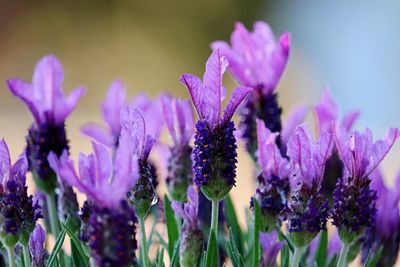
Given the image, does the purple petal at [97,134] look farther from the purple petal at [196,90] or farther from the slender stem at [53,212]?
Answer: the purple petal at [196,90]

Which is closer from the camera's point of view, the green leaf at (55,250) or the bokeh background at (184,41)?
the green leaf at (55,250)

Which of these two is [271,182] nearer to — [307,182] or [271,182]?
[271,182]

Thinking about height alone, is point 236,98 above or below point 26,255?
Result: above

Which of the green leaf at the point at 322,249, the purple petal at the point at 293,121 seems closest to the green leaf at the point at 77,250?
the green leaf at the point at 322,249

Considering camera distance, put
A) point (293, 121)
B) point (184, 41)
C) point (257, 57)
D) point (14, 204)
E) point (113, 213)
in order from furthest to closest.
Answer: point (184, 41), point (293, 121), point (257, 57), point (14, 204), point (113, 213)

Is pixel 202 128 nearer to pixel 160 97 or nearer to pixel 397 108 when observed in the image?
pixel 160 97

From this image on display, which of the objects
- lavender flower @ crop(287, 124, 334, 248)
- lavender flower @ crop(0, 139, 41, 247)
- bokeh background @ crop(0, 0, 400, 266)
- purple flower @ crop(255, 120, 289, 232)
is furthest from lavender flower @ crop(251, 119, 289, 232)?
bokeh background @ crop(0, 0, 400, 266)

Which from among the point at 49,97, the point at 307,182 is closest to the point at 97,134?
the point at 49,97
